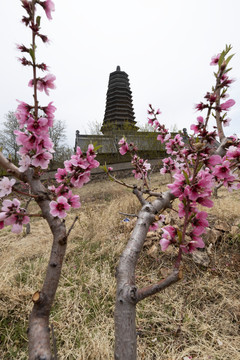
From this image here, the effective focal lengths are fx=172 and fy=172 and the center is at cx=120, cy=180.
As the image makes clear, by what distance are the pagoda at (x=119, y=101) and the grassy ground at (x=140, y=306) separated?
13.2 metres

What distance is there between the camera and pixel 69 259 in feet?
9.03

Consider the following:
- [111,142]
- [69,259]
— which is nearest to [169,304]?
[69,259]

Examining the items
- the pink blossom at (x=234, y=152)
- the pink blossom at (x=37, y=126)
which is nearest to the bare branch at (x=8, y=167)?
the pink blossom at (x=37, y=126)

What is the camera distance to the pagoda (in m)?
15.6

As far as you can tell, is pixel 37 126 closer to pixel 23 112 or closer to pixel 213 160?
pixel 23 112

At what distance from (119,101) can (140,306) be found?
55.5 feet

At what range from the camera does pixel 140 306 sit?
6.06 feet

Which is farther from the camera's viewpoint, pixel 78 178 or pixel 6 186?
pixel 78 178

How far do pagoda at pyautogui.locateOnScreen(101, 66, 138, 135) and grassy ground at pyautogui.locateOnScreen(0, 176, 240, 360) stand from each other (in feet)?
43.4

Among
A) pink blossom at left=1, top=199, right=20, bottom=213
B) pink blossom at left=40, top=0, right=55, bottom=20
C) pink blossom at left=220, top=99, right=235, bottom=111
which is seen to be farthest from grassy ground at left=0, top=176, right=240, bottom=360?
pink blossom at left=40, top=0, right=55, bottom=20

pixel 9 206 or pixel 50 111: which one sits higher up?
pixel 50 111

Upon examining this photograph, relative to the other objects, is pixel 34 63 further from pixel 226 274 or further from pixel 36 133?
pixel 226 274

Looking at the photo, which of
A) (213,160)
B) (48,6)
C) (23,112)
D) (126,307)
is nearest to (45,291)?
(126,307)

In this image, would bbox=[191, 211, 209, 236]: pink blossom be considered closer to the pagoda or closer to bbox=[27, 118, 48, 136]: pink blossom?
bbox=[27, 118, 48, 136]: pink blossom
